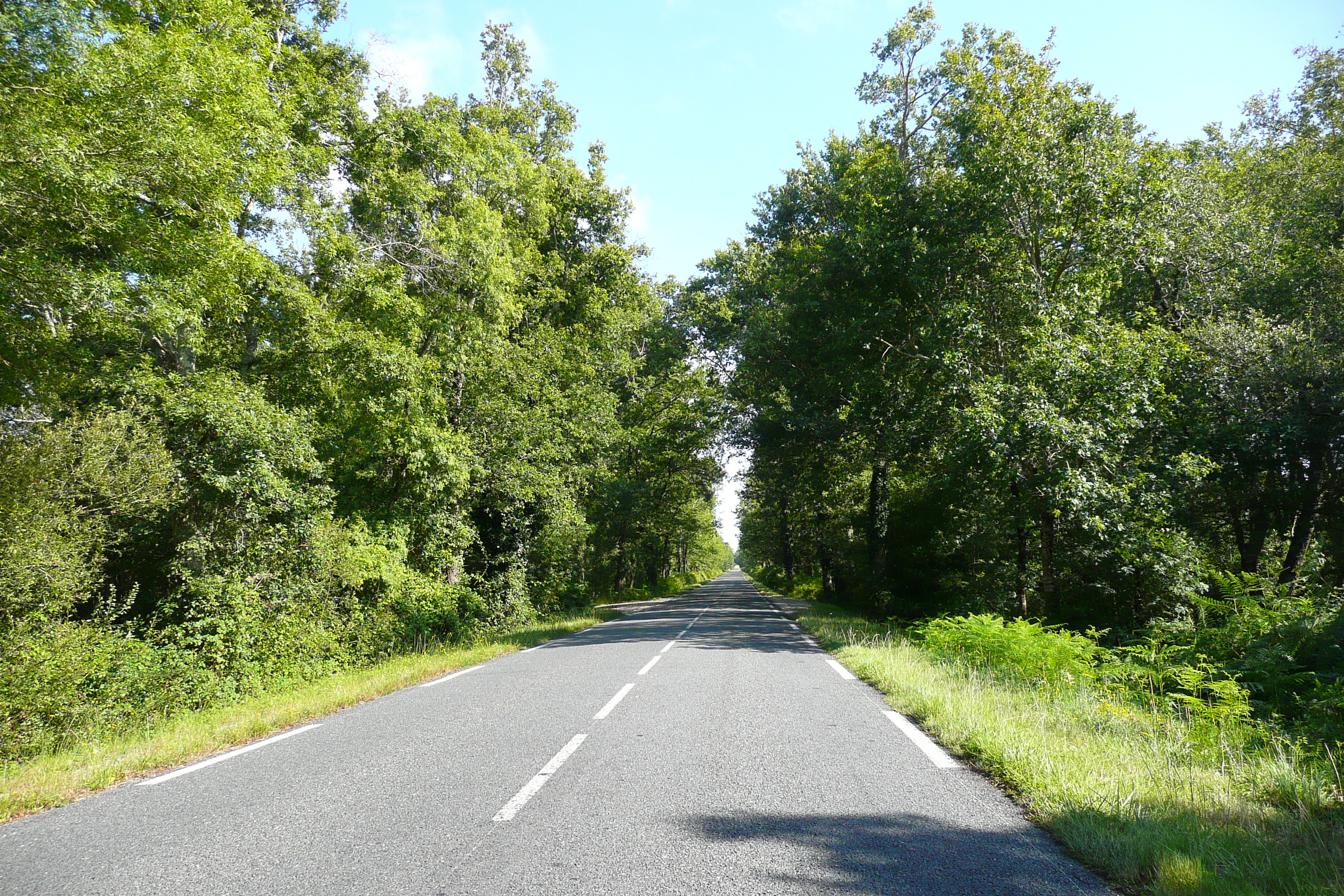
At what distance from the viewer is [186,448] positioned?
10.5 meters

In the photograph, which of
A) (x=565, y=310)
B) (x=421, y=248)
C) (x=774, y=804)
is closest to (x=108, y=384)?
(x=421, y=248)

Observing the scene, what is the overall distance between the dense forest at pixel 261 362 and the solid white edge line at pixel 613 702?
6.10 m

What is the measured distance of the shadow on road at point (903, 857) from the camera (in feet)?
10.1

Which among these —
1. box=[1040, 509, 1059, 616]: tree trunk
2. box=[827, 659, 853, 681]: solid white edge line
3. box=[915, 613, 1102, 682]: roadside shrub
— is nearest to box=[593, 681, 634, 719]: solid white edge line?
box=[827, 659, 853, 681]: solid white edge line

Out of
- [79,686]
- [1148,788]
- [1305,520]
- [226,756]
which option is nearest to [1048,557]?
[1305,520]

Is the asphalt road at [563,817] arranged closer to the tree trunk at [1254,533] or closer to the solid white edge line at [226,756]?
the solid white edge line at [226,756]

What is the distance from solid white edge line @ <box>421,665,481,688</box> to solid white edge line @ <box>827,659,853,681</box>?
19.5ft

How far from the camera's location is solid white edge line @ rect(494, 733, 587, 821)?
13.6 feet

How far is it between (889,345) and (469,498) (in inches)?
488

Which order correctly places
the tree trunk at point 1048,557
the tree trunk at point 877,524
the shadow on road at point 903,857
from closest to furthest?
the shadow on road at point 903,857
the tree trunk at point 1048,557
the tree trunk at point 877,524

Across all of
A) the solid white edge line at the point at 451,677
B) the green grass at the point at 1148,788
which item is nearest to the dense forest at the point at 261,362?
the solid white edge line at the point at 451,677

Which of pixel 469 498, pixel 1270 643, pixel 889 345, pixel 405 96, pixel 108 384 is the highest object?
pixel 405 96

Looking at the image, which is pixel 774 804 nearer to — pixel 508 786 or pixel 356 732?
pixel 508 786

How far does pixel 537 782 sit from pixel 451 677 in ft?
20.7
